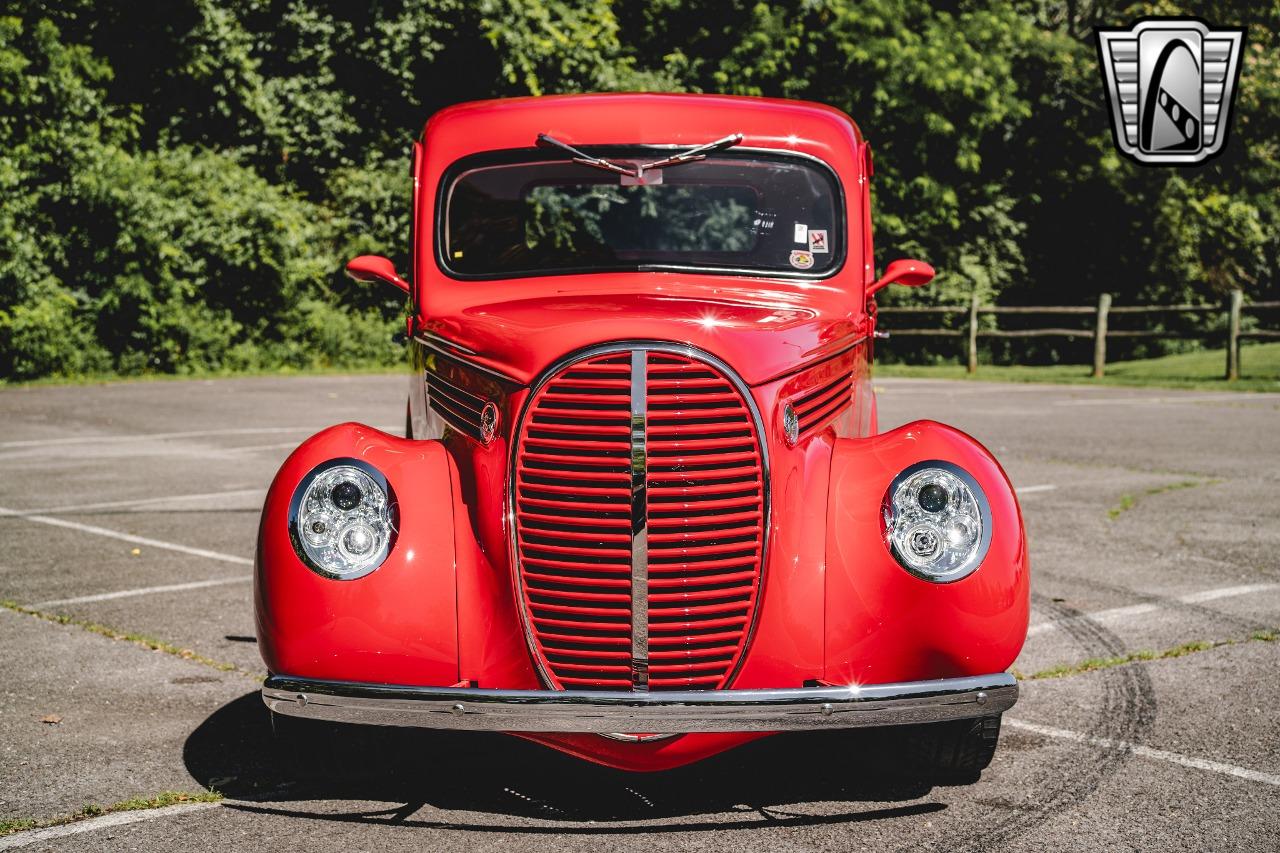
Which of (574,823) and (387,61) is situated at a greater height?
(387,61)

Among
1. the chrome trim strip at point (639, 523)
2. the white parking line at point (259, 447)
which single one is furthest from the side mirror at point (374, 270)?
the white parking line at point (259, 447)

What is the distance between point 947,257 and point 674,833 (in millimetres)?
30833

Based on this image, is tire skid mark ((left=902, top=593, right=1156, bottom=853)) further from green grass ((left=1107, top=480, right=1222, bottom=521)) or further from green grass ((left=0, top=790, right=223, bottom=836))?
green grass ((left=1107, top=480, right=1222, bottom=521))

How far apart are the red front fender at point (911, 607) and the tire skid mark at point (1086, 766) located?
17.0 inches

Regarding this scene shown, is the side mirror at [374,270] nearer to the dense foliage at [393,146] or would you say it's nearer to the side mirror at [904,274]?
the side mirror at [904,274]

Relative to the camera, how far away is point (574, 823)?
13.2 ft

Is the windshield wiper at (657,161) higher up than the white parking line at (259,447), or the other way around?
the windshield wiper at (657,161)

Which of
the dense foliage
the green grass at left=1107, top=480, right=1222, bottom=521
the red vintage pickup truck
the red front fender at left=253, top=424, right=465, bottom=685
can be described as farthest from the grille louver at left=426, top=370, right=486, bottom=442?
the dense foliage

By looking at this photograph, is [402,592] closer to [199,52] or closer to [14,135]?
[14,135]

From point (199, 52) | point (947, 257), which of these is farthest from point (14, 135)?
point (947, 257)

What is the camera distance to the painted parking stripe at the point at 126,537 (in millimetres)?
8000

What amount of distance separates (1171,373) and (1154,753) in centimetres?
2174

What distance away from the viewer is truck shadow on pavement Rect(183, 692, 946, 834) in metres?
4.07

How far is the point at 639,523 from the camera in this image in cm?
395
